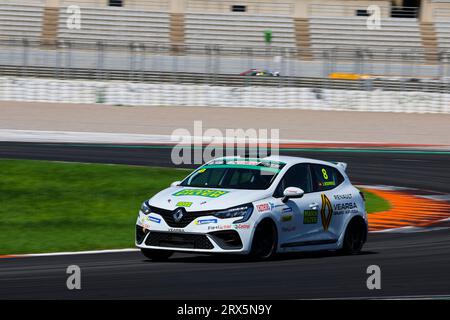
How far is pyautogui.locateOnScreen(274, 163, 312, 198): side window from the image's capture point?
11.8m

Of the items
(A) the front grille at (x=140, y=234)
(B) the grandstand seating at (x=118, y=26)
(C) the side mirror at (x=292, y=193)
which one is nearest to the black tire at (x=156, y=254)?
(A) the front grille at (x=140, y=234)

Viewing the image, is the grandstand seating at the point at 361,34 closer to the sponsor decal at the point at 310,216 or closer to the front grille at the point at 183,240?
the sponsor decal at the point at 310,216

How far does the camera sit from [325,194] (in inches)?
478

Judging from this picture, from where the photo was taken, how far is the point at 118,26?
46.0 meters

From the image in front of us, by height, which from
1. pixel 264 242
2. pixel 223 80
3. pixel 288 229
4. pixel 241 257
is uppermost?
pixel 223 80

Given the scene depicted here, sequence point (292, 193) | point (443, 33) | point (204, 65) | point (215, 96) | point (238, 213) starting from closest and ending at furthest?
point (238, 213) → point (292, 193) → point (215, 96) → point (204, 65) → point (443, 33)

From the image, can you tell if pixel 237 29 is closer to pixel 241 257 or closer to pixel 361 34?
pixel 361 34

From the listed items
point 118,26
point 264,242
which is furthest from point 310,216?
point 118,26

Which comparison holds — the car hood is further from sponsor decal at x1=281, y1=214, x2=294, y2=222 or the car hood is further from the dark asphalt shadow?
the dark asphalt shadow

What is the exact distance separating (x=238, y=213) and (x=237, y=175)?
1025 mm

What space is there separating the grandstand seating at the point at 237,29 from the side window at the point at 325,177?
32.9m

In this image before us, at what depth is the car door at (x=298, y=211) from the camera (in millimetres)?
11359

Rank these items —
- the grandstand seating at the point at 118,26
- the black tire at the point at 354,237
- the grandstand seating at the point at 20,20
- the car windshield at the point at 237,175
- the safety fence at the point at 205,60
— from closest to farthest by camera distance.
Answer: the car windshield at the point at 237,175
the black tire at the point at 354,237
the safety fence at the point at 205,60
the grandstand seating at the point at 20,20
the grandstand seating at the point at 118,26
